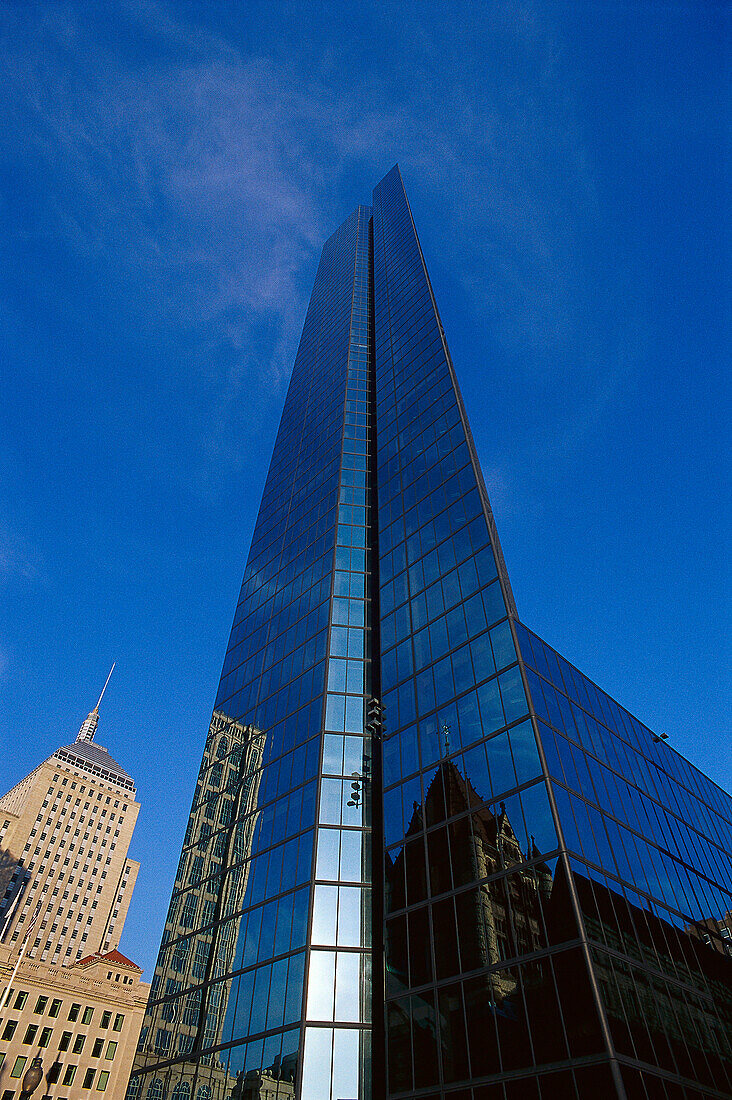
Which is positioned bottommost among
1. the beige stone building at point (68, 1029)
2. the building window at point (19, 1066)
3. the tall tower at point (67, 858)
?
Answer: the building window at point (19, 1066)

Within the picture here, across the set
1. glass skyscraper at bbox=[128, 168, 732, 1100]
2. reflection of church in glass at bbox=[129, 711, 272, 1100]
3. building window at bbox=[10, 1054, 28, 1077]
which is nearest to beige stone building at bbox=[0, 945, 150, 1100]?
building window at bbox=[10, 1054, 28, 1077]

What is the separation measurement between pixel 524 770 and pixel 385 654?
54.2 feet

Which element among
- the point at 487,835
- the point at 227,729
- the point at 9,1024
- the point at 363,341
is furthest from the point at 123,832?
the point at 487,835

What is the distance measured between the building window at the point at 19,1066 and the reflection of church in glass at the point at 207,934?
166ft

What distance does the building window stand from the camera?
7819 centimetres

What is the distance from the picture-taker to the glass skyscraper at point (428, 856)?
26453 millimetres

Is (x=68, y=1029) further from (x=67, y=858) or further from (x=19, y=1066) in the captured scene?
(x=67, y=858)

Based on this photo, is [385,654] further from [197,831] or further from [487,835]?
[197,831]

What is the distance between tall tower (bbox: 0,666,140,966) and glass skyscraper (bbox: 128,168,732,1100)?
3328 inches

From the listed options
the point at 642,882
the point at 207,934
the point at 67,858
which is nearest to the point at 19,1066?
the point at 67,858

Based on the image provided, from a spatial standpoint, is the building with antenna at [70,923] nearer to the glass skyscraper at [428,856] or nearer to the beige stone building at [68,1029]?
the beige stone building at [68,1029]

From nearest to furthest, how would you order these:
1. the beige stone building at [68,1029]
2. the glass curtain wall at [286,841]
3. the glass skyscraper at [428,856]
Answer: the glass skyscraper at [428,856] → the glass curtain wall at [286,841] → the beige stone building at [68,1029]

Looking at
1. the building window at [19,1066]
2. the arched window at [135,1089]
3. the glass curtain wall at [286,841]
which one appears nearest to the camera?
the glass curtain wall at [286,841]

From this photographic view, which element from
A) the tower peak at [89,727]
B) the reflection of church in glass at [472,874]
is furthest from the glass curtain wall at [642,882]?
the tower peak at [89,727]
